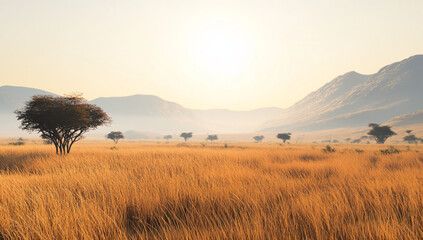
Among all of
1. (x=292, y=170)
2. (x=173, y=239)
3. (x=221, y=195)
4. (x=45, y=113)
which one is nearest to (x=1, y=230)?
(x=173, y=239)

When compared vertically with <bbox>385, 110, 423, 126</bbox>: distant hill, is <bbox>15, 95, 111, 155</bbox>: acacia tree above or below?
above

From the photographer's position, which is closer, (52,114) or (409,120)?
(52,114)

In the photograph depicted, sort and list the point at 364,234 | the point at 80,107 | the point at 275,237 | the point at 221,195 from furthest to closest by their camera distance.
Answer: the point at 80,107
the point at 221,195
the point at 364,234
the point at 275,237

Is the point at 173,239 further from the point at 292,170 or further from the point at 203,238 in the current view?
the point at 292,170

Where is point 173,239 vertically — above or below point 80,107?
below

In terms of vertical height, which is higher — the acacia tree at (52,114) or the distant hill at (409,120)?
the acacia tree at (52,114)

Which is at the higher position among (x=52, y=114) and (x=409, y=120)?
(x=52, y=114)

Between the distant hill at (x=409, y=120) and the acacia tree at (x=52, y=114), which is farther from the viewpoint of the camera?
the distant hill at (x=409, y=120)

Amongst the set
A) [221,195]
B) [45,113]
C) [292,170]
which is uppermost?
[45,113]

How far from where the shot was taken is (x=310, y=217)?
9.00 ft

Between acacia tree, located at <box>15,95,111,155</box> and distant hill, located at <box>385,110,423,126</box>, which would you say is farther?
distant hill, located at <box>385,110,423,126</box>

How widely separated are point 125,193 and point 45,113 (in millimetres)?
16197

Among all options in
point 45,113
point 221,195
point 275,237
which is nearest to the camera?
point 275,237

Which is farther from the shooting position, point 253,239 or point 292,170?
point 292,170
